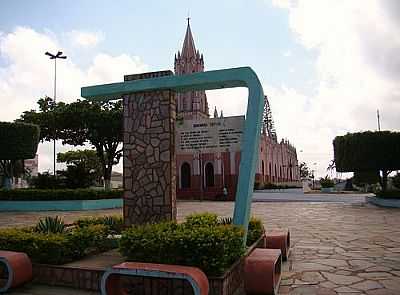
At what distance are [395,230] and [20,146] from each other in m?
19.7

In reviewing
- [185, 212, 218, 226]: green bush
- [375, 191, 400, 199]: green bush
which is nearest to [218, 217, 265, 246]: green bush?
[185, 212, 218, 226]: green bush

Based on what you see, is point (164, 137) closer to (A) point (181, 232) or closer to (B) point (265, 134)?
(A) point (181, 232)

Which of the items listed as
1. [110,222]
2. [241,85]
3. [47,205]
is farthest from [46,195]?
[241,85]

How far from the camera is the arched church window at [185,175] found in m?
38.9

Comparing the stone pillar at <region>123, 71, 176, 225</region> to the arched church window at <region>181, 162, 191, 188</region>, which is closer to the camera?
the stone pillar at <region>123, 71, 176, 225</region>

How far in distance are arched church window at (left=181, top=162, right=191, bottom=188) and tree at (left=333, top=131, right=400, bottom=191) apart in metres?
17.0

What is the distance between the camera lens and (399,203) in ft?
68.4

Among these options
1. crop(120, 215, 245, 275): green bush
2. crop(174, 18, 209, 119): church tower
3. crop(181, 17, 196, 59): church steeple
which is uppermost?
crop(181, 17, 196, 59): church steeple

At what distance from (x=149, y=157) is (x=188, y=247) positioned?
2.72 metres

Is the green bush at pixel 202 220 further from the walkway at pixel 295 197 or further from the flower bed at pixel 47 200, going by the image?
the walkway at pixel 295 197

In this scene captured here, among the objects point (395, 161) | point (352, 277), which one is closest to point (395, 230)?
point (352, 277)

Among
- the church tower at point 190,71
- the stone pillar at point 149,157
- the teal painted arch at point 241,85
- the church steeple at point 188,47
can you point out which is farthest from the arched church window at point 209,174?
the teal painted arch at point 241,85

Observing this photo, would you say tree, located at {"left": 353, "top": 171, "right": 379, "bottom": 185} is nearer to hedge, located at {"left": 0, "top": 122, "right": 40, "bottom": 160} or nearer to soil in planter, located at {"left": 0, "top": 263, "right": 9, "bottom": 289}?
hedge, located at {"left": 0, "top": 122, "right": 40, "bottom": 160}

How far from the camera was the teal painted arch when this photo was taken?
6.48 meters
